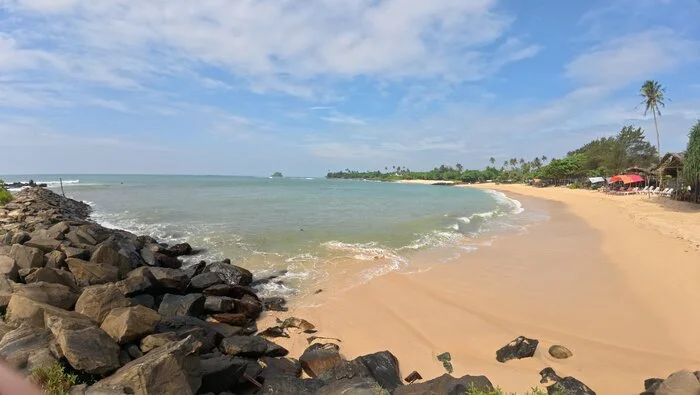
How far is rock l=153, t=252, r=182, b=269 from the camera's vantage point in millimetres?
12875

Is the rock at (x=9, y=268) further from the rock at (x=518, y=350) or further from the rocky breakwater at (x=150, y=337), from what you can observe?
the rock at (x=518, y=350)

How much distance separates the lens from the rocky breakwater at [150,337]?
15.5ft

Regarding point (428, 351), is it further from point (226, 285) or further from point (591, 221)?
point (591, 221)

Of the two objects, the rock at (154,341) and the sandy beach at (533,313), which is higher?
the rock at (154,341)

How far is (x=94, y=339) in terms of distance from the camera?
507 centimetres

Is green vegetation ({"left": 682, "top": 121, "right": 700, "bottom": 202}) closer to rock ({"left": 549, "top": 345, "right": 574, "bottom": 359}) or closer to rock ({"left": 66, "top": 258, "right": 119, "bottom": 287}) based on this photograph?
rock ({"left": 549, "top": 345, "right": 574, "bottom": 359})

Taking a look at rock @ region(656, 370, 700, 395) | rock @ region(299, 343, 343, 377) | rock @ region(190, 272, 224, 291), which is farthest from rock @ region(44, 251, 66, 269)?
rock @ region(656, 370, 700, 395)

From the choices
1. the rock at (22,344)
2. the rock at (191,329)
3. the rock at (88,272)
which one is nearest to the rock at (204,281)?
the rock at (88,272)

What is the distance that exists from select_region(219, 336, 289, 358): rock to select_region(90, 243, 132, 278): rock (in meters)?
4.85

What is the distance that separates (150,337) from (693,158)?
107ft

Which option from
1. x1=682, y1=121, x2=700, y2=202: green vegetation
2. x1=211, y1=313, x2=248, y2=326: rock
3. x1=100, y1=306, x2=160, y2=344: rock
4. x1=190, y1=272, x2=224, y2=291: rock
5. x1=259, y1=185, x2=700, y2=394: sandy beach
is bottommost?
x1=259, y1=185, x2=700, y2=394: sandy beach

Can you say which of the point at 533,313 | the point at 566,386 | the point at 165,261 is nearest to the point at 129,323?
the point at 566,386

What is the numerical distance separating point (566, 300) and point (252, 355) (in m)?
8.26

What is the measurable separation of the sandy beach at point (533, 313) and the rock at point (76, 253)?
5573mm
